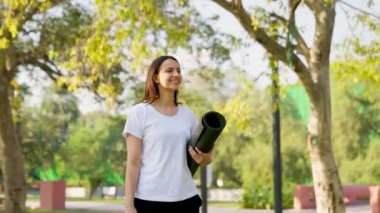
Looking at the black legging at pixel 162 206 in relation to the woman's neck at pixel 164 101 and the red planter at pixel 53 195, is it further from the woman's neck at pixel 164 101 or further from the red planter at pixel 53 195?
the red planter at pixel 53 195

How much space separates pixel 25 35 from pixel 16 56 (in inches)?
21.8

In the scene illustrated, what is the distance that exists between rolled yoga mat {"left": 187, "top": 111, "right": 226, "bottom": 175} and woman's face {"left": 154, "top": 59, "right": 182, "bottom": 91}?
327 mm

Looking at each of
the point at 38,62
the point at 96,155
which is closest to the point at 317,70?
the point at 38,62

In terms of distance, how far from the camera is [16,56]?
18406 millimetres

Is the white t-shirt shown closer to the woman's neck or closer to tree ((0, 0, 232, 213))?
the woman's neck

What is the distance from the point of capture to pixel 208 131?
13.1 ft

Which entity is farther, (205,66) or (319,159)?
(205,66)

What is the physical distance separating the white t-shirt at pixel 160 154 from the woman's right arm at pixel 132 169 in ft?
0.11

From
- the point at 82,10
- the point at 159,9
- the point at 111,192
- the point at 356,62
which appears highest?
the point at 82,10

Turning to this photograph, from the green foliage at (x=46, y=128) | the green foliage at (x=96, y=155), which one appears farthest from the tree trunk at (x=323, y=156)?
the green foliage at (x=96, y=155)

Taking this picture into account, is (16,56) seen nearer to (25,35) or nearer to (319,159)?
(25,35)

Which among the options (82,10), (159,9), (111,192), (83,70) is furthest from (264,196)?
(111,192)

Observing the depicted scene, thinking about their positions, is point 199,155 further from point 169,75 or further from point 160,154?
point 169,75

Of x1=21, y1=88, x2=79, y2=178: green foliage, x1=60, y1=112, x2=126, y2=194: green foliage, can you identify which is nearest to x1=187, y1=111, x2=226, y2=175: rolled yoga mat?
x1=21, y1=88, x2=79, y2=178: green foliage
